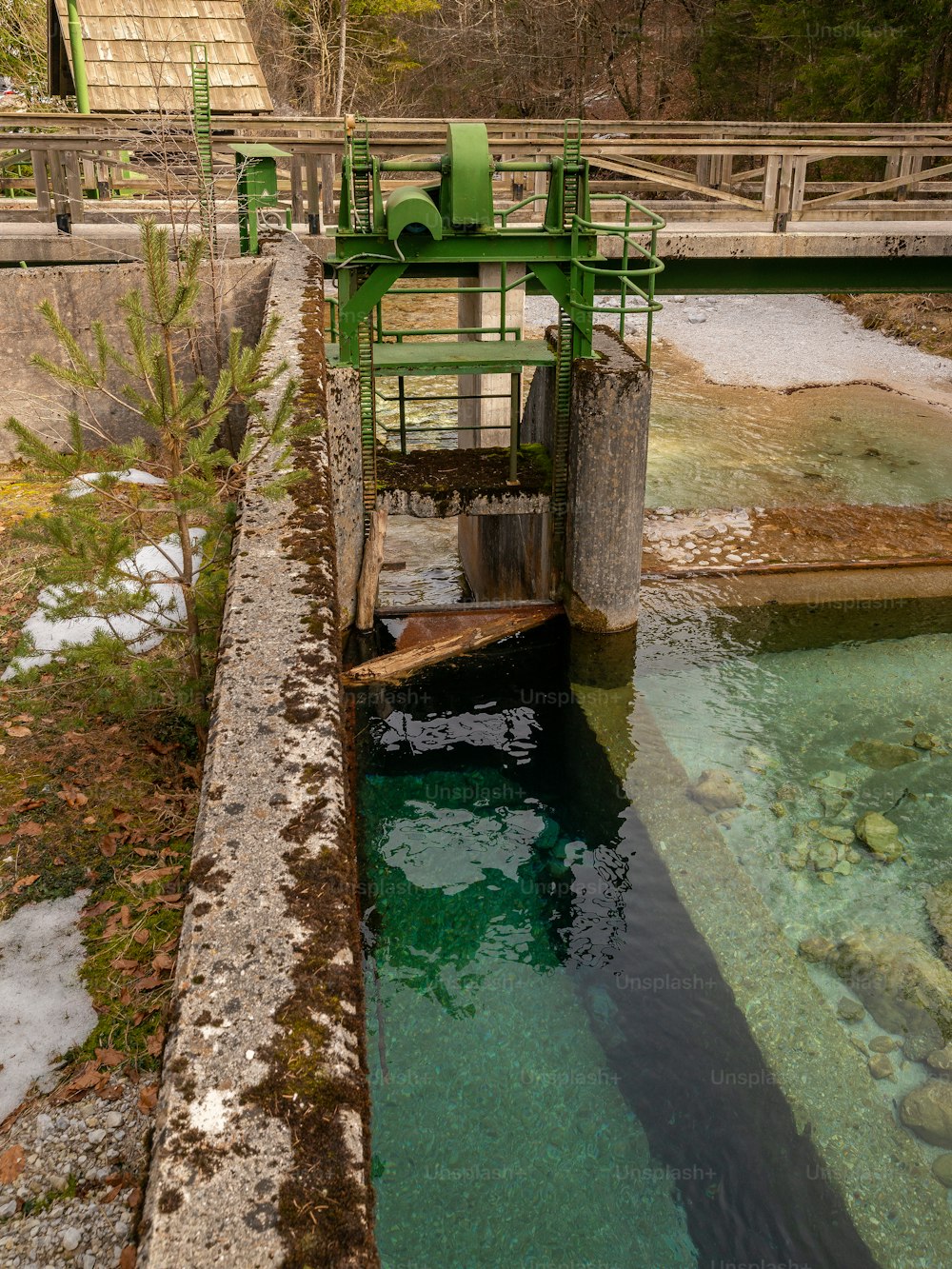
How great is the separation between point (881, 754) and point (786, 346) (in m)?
14.7

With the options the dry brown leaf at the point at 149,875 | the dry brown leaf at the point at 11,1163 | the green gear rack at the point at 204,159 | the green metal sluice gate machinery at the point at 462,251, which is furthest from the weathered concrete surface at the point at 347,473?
the dry brown leaf at the point at 11,1163

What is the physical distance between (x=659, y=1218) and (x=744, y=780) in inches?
152

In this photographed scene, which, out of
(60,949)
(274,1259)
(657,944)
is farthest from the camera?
(657,944)

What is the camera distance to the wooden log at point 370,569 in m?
9.32

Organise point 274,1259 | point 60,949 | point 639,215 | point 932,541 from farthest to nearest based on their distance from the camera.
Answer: point 639,215 < point 932,541 < point 60,949 < point 274,1259

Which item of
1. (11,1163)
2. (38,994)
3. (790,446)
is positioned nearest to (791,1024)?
(38,994)

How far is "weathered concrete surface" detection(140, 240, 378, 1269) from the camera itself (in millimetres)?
2021

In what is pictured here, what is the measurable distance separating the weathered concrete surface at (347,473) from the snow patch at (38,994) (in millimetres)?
4279

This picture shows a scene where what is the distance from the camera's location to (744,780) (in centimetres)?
809

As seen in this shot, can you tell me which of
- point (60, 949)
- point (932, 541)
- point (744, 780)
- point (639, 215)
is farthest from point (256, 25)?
point (60, 949)

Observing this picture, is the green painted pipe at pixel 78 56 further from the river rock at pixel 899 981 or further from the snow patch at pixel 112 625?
the river rock at pixel 899 981

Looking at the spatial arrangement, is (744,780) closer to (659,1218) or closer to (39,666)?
(659,1218)

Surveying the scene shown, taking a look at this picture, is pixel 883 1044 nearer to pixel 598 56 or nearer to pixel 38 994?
pixel 38 994

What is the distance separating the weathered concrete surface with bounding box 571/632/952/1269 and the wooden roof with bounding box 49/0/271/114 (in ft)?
44.9
